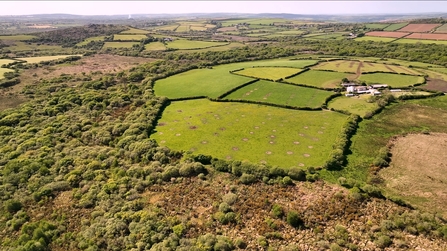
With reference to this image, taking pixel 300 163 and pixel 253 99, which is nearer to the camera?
pixel 300 163

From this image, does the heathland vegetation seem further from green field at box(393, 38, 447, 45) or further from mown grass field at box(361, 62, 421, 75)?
green field at box(393, 38, 447, 45)

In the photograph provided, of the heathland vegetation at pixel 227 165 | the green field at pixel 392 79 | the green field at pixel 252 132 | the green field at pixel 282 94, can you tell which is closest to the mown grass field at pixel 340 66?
the green field at pixel 392 79

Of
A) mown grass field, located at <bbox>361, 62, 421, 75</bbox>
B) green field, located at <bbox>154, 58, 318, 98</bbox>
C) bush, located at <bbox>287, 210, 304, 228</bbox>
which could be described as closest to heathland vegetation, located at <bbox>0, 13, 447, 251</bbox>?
bush, located at <bbox>287, 210, 304, 228</bbox>

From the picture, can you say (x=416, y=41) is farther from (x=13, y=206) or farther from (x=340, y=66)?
(x=13, y=206)

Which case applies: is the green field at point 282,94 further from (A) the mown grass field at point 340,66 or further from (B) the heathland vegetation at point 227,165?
(A) the mown grass field at point 340,66

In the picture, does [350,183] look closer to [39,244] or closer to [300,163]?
[300,163]

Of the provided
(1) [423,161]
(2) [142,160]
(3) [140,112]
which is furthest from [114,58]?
(1) [423,161]

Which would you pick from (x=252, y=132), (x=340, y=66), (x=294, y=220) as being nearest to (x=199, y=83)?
(x=252, y=132)
